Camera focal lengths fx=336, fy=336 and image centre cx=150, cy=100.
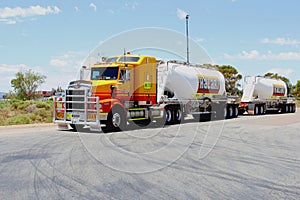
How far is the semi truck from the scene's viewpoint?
47.4 feet

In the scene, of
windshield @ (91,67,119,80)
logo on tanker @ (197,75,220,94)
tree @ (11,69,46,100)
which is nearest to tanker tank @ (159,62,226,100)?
logo on tanker @ (197,75,220,94)

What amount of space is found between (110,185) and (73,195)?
0.82m

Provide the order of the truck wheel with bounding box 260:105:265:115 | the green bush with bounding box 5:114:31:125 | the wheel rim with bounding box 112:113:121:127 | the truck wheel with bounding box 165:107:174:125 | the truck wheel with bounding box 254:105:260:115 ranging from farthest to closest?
the truck wheel with bounding box 260:105:265:115
the truck wheel with bounding box 254:105:260:115
the green bush with bounding box 5:114:31:125
the truck wheel with bounding box 165:107:174:125
the wheel rim with bounding box 112:113:121:127

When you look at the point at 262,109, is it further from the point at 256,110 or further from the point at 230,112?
the point at 230,112

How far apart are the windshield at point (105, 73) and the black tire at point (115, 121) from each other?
1645 mm

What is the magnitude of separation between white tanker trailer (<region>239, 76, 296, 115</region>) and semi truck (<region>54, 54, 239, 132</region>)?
8.45m

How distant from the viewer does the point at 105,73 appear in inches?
631

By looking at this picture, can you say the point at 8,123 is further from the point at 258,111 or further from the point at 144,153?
the point at 258,111

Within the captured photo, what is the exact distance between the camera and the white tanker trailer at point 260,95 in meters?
31.3

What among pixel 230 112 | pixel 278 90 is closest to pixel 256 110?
pixel 230 112

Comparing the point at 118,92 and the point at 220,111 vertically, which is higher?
the point at 118,92

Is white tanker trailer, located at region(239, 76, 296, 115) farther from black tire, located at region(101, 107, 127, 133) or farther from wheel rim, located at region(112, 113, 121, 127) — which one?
wheel rim, located at region(112, 113, 121, 127)

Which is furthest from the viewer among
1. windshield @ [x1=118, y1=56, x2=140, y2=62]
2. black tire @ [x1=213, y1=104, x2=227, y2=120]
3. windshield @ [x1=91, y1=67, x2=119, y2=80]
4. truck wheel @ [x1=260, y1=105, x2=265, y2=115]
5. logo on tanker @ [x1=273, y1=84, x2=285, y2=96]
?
logo on tanker @ [x1=273, y1=84, x2=285, y2=96]

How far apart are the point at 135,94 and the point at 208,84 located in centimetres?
815
